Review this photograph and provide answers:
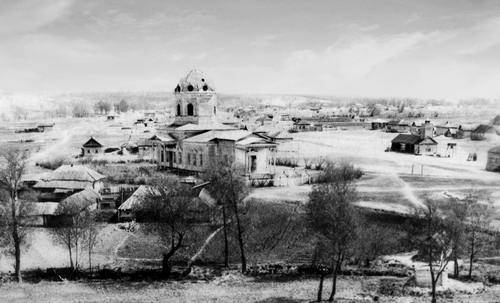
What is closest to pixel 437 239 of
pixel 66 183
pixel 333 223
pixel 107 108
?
pixel 333 223

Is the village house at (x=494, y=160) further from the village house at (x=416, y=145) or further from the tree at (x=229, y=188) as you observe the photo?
the tree at (x=229, y=188)

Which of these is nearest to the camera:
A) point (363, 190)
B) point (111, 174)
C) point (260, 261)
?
point (260, 261)

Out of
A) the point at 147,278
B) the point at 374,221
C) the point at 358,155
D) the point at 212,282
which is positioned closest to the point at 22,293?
the point at 147,278

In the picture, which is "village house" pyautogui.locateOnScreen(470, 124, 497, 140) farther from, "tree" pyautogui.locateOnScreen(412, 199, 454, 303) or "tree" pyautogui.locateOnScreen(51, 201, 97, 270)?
"tree" pyautogui.locateOnScreen(51, 201, 97, 270)

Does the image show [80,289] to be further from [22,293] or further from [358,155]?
[358,155]

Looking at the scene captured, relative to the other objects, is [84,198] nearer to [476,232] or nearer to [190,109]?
[190,109]

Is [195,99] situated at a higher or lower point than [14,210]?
higher
